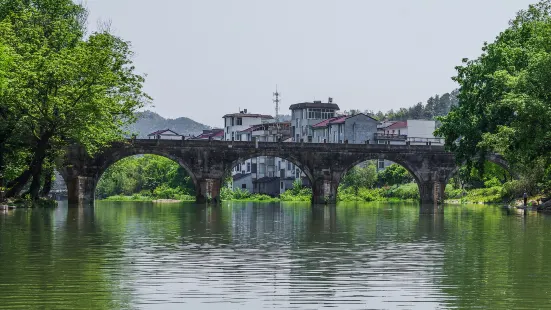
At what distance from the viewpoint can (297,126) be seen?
422 ft

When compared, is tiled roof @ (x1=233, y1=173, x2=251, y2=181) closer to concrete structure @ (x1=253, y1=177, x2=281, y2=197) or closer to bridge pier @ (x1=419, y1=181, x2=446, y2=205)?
concrete structure @ (x1=253, y1=177, x2=281, y2=197)

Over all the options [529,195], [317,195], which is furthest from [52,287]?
[317,195]

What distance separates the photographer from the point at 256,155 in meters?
77.8

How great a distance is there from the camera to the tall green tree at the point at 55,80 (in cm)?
4775

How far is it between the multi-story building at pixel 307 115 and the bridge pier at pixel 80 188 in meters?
56.2

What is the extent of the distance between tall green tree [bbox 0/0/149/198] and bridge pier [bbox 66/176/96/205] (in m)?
16.1

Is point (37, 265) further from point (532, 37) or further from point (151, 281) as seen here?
point (532, 37)

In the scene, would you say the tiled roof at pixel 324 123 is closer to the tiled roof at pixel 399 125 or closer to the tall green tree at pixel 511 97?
the tiled roof at pixel 399 125

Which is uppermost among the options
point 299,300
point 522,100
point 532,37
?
point 532,37

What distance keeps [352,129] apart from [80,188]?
165ft

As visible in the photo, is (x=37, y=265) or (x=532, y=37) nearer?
(x=37, y=265)

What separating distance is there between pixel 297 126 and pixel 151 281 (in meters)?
111

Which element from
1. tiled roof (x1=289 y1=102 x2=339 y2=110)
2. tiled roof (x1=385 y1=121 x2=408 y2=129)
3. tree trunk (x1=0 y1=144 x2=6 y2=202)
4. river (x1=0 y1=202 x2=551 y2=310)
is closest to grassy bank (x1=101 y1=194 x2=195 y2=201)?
tiled roof (x1=289 y1=102 x2=339 y2=110)

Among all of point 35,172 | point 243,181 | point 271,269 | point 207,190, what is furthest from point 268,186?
point 271,269
